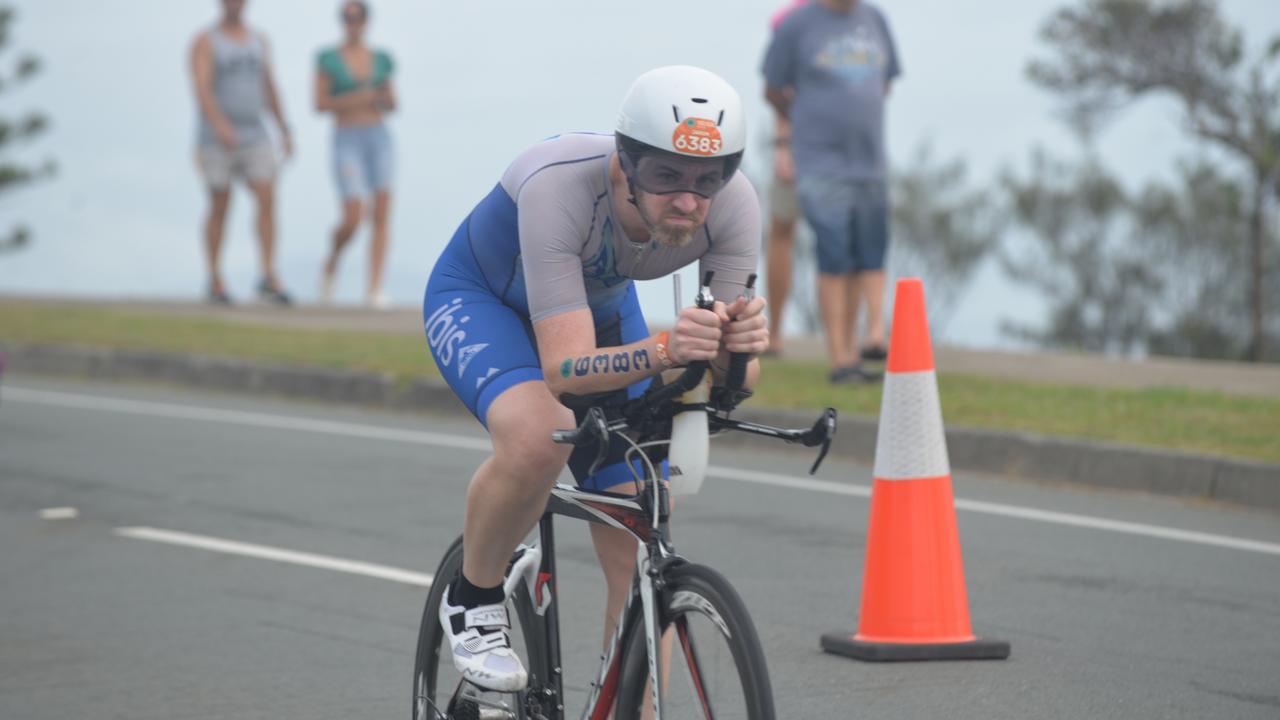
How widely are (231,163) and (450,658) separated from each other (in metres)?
13.9

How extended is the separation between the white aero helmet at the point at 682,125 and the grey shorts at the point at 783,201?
8.95 meters

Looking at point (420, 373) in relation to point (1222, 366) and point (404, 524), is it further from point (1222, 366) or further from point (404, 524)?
point (1222, 366)

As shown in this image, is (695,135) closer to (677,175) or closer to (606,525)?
(677,175)

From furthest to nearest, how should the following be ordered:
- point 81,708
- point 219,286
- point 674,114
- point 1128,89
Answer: point 1128,89 → point 219,286 → point 81,708 → point 674,114

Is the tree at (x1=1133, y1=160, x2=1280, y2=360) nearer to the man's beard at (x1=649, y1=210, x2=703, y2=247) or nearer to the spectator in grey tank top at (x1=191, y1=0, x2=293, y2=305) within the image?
the spectator in grey tank top at (x1=191, y1=0, x2=293, y2=305)

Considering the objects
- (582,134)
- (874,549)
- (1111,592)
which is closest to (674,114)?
(582,134)

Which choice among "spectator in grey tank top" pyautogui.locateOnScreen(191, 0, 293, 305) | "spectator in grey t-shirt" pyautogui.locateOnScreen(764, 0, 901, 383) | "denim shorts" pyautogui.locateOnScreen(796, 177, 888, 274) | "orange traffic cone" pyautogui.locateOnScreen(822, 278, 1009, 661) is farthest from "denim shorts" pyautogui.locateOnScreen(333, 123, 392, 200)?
"orange traffic cone" pyautogui.locateOnScreen(822, 278, 1009, 661)

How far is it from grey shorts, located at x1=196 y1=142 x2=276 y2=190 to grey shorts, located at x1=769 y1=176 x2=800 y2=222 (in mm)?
6831

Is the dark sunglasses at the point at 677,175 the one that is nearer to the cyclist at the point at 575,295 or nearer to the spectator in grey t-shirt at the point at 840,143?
the cyclist at the point at 575,295

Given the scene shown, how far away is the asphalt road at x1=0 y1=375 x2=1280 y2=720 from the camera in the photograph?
5809 mm

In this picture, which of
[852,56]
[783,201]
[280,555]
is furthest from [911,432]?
[783,201]

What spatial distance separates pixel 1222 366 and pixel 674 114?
1129 cm

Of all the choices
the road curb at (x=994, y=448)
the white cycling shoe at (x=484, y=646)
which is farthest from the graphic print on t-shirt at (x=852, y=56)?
the white cycling shoe at (x=484, y=646)

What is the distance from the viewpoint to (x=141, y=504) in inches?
367
